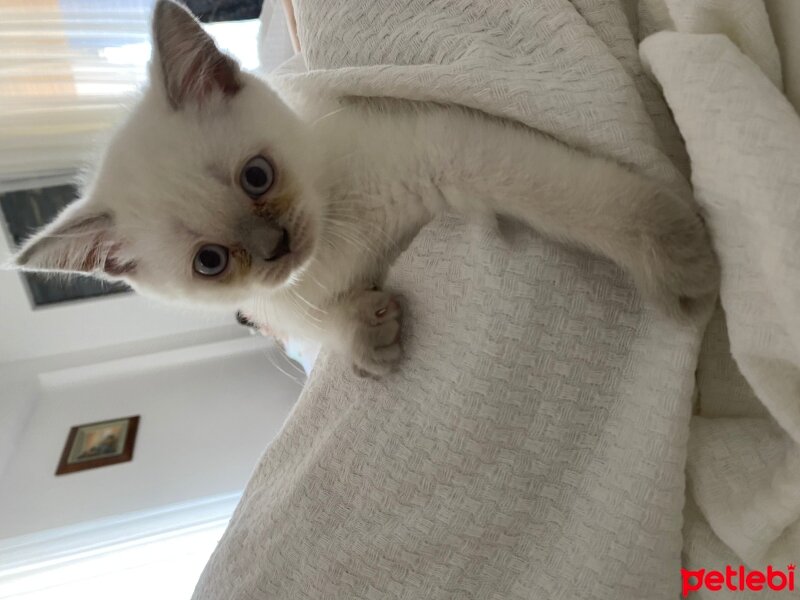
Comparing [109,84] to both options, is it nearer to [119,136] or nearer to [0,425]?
[0,425]

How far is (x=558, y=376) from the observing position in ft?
2.27

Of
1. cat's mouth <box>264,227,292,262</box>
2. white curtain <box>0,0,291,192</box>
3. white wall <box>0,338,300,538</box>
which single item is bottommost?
white wall <box>0,338,300,538</box>

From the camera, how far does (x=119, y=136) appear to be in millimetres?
935

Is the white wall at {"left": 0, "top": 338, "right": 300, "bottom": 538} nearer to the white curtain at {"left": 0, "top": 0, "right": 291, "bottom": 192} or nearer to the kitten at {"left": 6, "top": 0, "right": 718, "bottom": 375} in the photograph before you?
the white curtain at {"left": 0, "top": 0, "right": 291, "bottom": 192}

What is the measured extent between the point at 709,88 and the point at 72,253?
2.77 feet

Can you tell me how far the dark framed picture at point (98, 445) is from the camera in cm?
241

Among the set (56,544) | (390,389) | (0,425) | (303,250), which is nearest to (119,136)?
(303,250)

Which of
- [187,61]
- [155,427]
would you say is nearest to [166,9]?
[187,61]

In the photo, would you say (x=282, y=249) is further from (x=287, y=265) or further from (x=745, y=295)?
(x=745, y=295)

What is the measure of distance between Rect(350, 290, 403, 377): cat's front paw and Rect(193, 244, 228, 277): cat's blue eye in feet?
0.67

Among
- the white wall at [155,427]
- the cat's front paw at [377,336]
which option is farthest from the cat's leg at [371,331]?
the white wall at [155,427]

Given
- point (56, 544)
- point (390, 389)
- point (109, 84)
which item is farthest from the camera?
point (109, 84)

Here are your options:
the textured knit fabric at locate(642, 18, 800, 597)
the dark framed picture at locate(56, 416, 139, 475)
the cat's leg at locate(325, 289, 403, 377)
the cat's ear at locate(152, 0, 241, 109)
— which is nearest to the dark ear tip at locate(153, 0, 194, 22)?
the cat's ear at locate(152, 0, 241, 109)

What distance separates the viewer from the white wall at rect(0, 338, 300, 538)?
2.30 m
